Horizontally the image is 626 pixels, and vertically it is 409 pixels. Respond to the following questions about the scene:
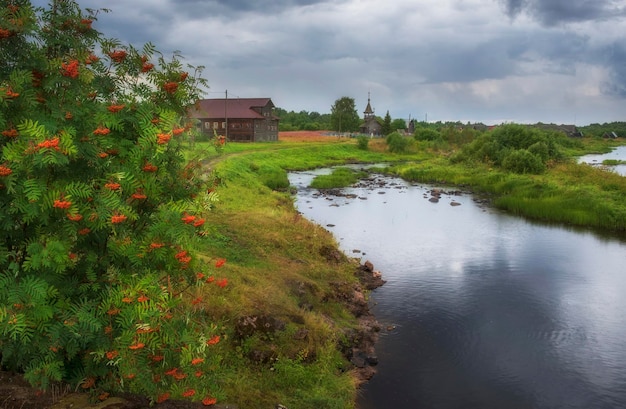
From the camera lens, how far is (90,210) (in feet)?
20.0

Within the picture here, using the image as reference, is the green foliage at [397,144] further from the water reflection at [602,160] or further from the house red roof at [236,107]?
the water reflection at [602,160]

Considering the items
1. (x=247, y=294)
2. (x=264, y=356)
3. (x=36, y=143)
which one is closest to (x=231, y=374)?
(x=264, y=356)

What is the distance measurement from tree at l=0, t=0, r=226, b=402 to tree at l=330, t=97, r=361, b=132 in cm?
11479

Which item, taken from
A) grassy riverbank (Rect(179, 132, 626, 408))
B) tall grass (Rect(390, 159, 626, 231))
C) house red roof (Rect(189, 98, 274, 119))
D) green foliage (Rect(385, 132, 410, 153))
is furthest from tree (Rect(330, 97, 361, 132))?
grassy riverbank (Rect(179, 132, 626, 408))

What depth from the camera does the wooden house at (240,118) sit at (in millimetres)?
82812

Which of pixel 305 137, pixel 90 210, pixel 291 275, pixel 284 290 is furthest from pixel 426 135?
pixel 90 210

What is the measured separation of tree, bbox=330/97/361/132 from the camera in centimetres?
12144

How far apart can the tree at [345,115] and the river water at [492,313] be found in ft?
285

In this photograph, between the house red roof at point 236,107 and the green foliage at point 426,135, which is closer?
the house red roof at point 236,107

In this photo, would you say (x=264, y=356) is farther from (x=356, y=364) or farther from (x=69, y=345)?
(x=69, y=345)

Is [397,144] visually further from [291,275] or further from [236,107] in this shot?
[291,275]

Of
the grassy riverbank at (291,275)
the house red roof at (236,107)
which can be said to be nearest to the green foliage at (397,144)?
the house red roof at (236,107)

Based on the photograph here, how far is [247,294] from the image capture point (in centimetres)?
1534

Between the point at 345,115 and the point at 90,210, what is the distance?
117755 mm
